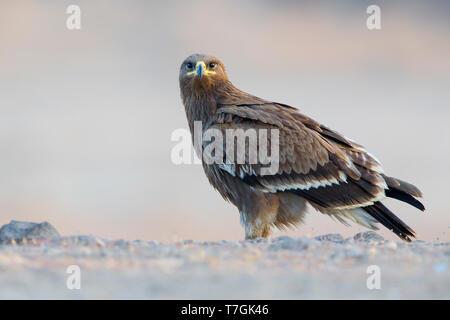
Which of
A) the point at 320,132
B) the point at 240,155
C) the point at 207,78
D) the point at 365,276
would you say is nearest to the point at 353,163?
the point at 320,132

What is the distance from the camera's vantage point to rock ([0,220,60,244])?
8.38 metres

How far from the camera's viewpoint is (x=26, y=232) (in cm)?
848

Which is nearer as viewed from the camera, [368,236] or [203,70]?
[368,236]

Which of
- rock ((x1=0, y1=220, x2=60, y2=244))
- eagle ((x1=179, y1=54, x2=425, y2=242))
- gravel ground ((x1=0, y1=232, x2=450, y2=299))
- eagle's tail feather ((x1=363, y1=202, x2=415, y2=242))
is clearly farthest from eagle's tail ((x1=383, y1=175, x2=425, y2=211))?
rock ((x1=0, y1=220, x2=60, y2=244))

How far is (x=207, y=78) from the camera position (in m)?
10.7

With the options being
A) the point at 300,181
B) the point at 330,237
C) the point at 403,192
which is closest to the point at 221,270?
the point at 330,237

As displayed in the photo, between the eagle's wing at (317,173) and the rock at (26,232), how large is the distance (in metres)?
2.61

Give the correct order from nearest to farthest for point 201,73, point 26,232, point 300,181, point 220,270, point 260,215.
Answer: point 220,270 < point 26,232 < point 260,215 < point 300,181 < point 201,73

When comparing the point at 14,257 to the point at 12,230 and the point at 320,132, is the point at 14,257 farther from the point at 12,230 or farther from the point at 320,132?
the point at 320,132

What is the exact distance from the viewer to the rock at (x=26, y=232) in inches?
330

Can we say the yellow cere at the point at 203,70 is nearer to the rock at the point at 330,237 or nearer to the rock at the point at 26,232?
the rock at the point at 330,237

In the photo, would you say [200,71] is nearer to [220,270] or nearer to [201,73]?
[201,73]

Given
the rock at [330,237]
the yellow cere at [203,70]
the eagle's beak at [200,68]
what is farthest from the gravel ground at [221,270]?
the yellow cere at [203,70]
